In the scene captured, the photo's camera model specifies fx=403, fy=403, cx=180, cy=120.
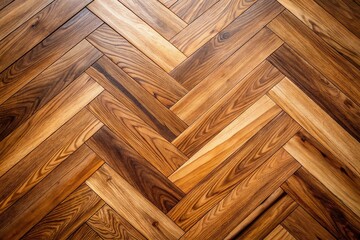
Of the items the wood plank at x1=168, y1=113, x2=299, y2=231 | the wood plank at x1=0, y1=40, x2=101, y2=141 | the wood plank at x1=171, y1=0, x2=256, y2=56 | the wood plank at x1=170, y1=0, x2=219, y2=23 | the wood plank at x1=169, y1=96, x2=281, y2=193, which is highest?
the wood plank at x1=0, y1=40, x2=101, y2=141

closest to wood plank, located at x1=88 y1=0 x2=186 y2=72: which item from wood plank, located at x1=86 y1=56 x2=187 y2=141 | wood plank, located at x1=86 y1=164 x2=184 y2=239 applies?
wood plank, located at x1=86 y1=56 x2=187 y2=141

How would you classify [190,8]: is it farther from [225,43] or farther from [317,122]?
[317,122]

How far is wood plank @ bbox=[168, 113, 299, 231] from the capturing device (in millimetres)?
1161

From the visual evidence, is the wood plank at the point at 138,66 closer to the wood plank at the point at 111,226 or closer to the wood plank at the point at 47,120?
the wood plank at the point at 47,120

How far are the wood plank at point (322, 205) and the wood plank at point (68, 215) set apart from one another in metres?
0.57

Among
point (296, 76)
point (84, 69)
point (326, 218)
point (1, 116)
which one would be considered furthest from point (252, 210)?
point (1, 116)

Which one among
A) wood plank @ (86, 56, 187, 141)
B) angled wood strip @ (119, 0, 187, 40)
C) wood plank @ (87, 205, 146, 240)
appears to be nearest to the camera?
wood plank @ (87, 205, 146, 240)

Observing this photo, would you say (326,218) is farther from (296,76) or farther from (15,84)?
(15,84)

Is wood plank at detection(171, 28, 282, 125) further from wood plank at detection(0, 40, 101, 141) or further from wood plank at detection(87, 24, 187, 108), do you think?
wood plank at detection(0, 40, 101, 141)

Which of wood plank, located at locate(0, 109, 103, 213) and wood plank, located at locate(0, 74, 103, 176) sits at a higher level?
wood plank, located at locate(0, 74, 103, 176)

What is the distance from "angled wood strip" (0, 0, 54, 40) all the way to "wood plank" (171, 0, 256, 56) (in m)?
0.48

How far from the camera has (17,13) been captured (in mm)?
1380

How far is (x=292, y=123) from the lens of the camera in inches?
49.1

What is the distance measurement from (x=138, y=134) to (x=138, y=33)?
1.15ft
